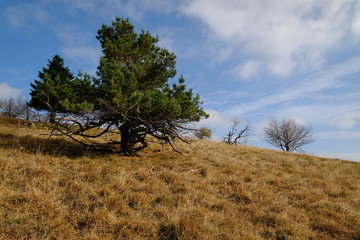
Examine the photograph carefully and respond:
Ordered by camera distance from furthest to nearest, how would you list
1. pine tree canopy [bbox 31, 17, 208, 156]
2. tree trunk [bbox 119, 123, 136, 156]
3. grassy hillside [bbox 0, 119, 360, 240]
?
1. tree trunk [bbox 119, 123, 136, 156]
2. pine tree canopy [bbox 31, 17, 208, 156]
3. grassy hillside [bbox 0, 119, 360, 240]

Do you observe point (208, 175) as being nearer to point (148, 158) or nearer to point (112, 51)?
point (148, 158)

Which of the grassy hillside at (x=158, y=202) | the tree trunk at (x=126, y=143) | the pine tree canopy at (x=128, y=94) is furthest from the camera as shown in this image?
the tree trunk at (x=126, y=143)

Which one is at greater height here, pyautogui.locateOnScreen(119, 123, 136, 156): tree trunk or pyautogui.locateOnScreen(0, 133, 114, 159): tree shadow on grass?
pyautogui.locateOnScreen(119, 123, 136, 156): tree trunk

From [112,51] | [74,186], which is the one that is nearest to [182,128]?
[112,51]

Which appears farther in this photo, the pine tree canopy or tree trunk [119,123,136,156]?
tree trunk [119,123,136,156]

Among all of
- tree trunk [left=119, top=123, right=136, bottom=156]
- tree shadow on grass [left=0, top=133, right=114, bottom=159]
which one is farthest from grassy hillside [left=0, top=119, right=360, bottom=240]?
tree trunk [left=119, top=123, right=136, bottom=156]

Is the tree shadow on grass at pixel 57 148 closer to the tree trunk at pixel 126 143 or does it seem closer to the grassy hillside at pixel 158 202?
the grassy hillside at pixel 158 202

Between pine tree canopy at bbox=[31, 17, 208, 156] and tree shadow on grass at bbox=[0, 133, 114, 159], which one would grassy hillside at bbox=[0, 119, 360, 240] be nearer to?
tree shadow on grass at bbox=[0, 133, 114, 159]

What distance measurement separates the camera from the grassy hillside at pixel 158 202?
3658 millimetres

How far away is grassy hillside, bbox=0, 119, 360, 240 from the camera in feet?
12.0

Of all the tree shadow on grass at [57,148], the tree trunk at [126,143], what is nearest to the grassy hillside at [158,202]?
the tree shadow on grass at [57,148]

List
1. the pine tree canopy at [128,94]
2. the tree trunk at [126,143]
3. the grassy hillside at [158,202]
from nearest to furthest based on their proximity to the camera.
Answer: the grassy hillside at [158,202] → the pine tree canopy at [128,94] → the tree trunk at [126,143]

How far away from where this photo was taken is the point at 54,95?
6996mm

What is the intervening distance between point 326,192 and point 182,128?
5604 mm
